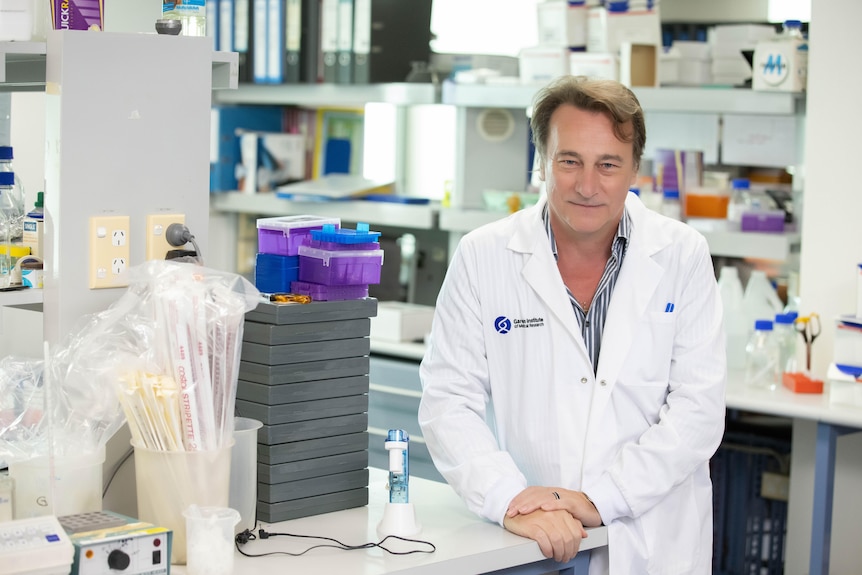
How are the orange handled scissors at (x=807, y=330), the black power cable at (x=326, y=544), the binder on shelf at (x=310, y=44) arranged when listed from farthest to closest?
1. the binder on shelf at (x=310, y=44)
2. the orange handled scissors at (x=807, y=330)
3. the black power cable at (x=326, y=544)

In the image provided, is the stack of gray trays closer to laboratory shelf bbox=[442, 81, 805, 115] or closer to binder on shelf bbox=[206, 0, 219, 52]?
laboratory shelf bbox=[442, 81, 805, 115]

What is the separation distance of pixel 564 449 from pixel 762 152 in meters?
1.97

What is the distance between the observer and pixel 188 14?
215cm

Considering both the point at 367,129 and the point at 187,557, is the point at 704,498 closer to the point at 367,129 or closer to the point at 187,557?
the point at 187,557

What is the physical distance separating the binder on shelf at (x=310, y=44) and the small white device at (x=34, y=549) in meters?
2.91

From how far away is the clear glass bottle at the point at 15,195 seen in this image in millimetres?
2098

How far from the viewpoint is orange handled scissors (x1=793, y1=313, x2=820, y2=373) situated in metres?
3.37

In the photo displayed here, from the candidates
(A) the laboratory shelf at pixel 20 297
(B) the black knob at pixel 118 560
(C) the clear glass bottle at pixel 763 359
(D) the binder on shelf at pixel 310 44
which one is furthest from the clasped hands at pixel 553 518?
(D) the binder on shelf at pixel 310 44

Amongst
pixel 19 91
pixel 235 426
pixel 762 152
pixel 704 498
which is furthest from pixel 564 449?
pixel 762 152

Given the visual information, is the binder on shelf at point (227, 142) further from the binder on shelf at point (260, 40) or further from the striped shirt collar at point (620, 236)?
the striped shirt collar at point (620, 236)

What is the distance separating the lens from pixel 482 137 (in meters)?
4.20

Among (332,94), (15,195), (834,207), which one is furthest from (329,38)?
(15,195)

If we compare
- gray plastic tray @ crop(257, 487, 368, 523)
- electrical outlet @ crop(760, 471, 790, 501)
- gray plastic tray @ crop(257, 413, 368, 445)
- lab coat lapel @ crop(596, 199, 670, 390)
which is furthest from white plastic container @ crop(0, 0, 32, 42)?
electrical outlet @ crop(760, 471, 790, 501)

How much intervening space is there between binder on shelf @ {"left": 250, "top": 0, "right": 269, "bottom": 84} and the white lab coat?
235cm
